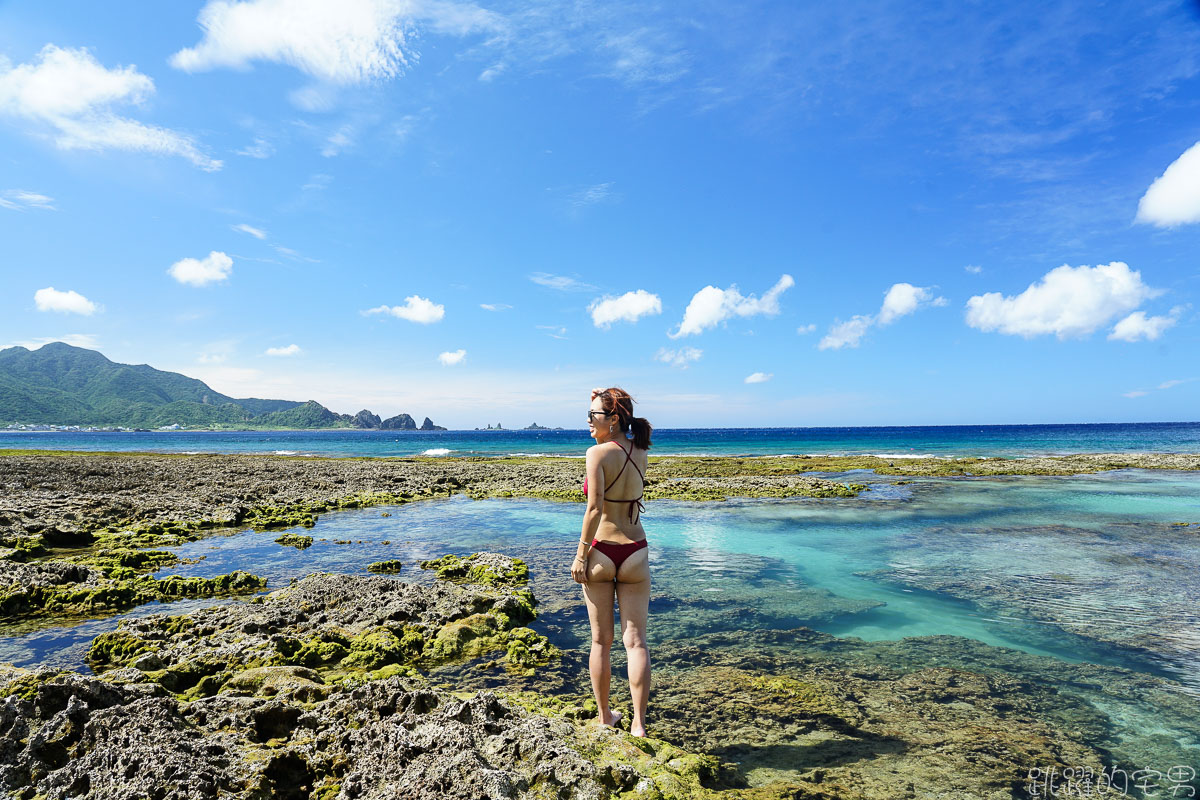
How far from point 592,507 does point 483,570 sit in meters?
7.99

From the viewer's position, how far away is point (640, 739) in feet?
17.0

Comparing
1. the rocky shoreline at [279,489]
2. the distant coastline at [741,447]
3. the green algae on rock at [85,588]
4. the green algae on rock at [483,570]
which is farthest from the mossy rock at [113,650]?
the distant coastline at [741,447]

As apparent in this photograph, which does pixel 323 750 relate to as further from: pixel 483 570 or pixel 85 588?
pixel 85 588

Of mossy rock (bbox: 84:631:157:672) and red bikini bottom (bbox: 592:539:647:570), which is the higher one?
red bikini bottom (bbox: 592:539:647:570)

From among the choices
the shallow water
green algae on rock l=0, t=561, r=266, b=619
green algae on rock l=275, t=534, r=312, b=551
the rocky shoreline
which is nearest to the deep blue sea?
the shallow water

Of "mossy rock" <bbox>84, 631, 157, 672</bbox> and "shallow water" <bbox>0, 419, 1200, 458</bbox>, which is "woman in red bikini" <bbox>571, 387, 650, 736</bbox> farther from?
"shallow water" <bbox>0, 419, 1200, 458</bbox>

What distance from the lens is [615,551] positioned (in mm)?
5590

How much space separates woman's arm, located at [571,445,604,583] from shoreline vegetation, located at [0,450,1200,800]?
57.2 inches

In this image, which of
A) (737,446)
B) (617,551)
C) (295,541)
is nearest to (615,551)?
(617,551)

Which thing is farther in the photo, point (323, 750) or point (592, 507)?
point (592, 507)

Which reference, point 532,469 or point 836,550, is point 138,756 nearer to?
point 836,550

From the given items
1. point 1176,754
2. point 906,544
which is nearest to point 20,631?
point 1176,754

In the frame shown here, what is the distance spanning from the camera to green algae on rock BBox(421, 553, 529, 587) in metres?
12.1

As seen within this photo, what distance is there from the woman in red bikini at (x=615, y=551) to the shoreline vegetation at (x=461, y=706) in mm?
645
